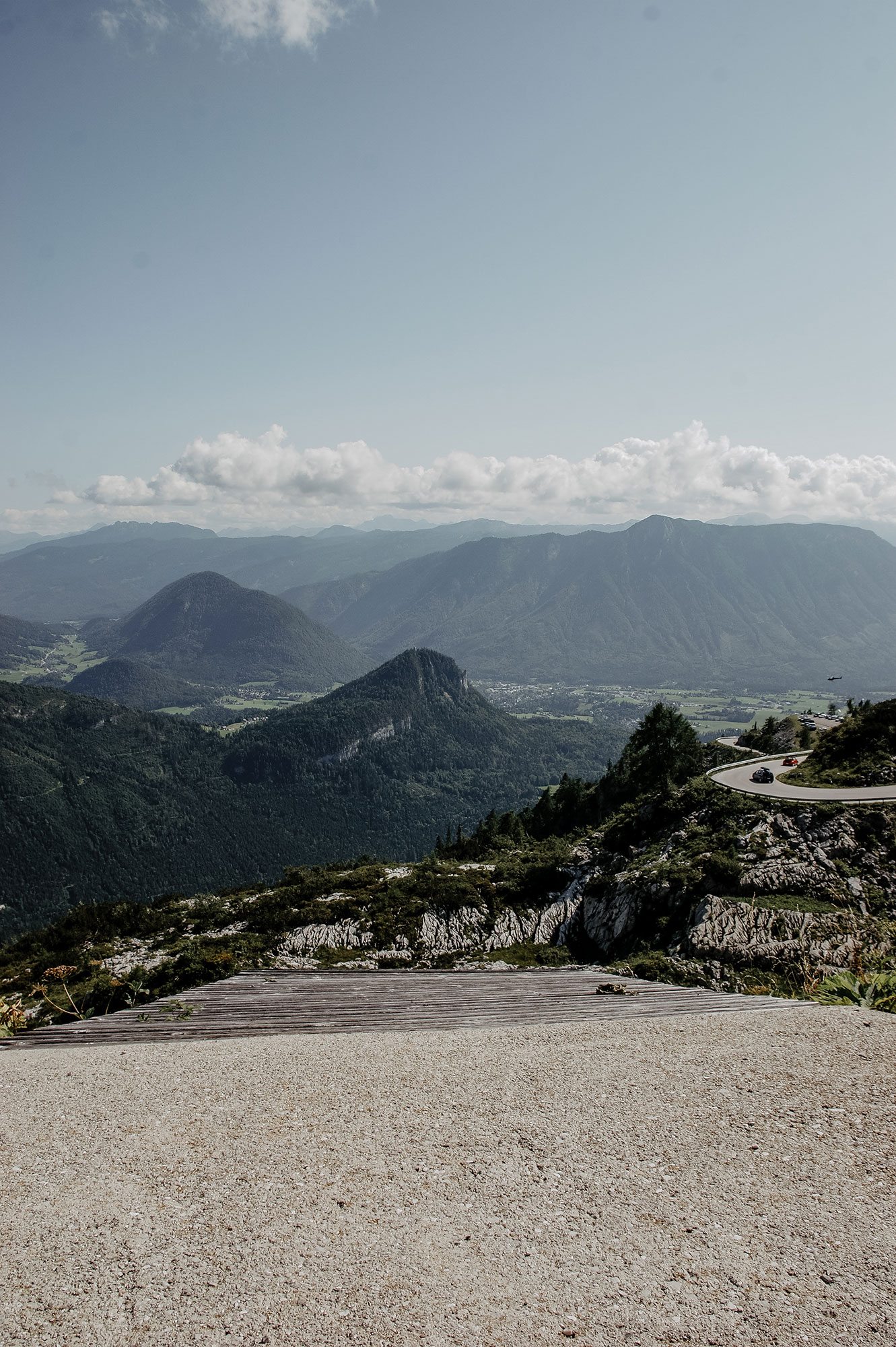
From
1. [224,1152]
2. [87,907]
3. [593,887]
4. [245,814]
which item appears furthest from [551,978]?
[245,814]

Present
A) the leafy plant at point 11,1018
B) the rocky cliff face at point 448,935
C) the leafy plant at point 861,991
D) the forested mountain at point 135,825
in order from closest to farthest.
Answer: the leafy plant at point 861,991
the leafy plant at point 11,1018
the rocky cliff face at point 448,935
the forested mountain at point 135,825

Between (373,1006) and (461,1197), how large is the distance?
31.3ft

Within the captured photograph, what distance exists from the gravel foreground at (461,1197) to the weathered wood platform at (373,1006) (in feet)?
A: 8.42

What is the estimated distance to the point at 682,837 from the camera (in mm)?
28781

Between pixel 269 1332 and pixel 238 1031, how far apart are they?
10354mm

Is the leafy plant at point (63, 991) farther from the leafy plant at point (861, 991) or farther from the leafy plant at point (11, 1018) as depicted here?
the leafy plant at point (861, 991)

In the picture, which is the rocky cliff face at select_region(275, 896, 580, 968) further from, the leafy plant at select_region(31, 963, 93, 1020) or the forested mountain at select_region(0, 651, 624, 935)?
the forested mountain at select_region(0, 651, 624, 935)

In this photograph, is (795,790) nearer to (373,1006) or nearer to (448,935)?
(448,935)

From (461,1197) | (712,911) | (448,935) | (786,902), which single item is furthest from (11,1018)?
(786,902)

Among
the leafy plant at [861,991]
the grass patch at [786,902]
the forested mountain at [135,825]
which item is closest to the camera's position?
the leafy plant at [861,991]

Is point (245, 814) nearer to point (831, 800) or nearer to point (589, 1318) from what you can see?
point (831, 800)

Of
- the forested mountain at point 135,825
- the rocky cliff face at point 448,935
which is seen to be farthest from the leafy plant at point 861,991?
the forested mountain at point 135,825

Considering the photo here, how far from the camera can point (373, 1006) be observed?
16.6m

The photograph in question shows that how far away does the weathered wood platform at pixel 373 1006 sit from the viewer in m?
15.0
